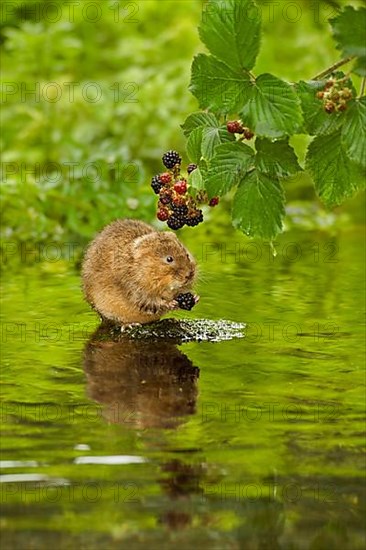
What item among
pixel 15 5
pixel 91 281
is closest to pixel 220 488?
pixel 91 281

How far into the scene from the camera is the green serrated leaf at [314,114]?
3301mm

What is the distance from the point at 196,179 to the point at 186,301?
146 centimetres

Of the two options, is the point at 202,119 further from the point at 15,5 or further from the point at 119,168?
the point at 15,5

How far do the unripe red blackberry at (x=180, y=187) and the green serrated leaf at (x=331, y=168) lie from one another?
39 centimetres

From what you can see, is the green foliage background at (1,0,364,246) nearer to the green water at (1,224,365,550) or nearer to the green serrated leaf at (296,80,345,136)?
the green water at (1,224,365,550)

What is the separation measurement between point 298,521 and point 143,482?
441 millimetres

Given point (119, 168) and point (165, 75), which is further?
point (165, 75)

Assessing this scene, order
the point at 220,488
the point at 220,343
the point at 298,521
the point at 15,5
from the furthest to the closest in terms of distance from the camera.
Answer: the point at 15,5
the point at 220,343
the point at 220,488
the point at 298,521

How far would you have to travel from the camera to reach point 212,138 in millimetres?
3424

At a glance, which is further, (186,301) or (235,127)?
(186,301)

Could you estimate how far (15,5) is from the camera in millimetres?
11570

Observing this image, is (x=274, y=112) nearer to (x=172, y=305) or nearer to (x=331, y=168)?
(x=331, y=168)

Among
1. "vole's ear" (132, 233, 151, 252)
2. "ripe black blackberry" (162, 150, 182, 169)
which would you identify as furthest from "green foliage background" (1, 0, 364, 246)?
"ripe black blackberry" (162, 150, 182, 169)
